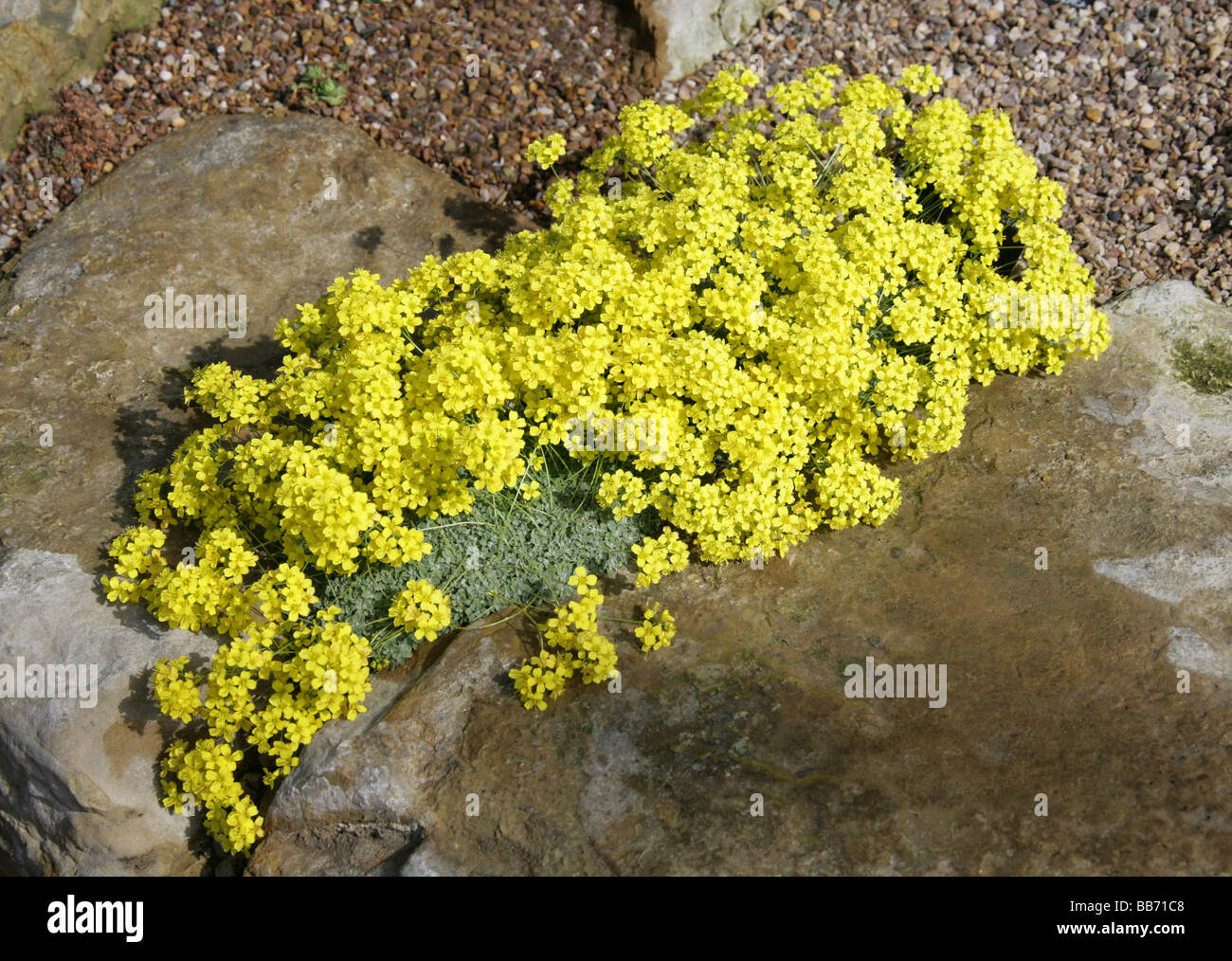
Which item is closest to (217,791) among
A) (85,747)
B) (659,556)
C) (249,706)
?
(249,706)

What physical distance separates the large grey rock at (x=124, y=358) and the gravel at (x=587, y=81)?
0.42 meters

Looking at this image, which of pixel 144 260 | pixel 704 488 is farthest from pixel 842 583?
pixel 144 260

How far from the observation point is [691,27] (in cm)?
775

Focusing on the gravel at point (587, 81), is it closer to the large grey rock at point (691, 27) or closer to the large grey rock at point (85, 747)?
the large grey rock at point (691, 27)

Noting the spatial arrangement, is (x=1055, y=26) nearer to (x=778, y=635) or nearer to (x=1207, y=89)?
(x=1207, y=89)

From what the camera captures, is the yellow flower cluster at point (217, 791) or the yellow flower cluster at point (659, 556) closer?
the yellow flower cluster at point (217, 791)

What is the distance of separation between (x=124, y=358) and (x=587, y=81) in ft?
12.6

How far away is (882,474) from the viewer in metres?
5.54

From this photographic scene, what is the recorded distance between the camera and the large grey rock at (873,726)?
3.95 m

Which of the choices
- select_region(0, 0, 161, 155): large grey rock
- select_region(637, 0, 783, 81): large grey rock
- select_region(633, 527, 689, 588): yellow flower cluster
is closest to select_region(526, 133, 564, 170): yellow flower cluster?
select_region(637, 0, 783, 81): large grey rock

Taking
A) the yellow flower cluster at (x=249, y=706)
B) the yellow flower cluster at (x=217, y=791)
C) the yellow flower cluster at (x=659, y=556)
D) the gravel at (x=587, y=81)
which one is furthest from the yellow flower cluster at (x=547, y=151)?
the yellow flower cluster at (x=217, y=791)

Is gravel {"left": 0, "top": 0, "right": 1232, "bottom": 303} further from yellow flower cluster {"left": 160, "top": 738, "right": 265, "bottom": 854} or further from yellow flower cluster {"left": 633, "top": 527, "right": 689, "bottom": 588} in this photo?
yellow flower cluster {"left": 160, "top": 738, "right": 265, "bottom": 854}

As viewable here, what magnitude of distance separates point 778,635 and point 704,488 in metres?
0.76

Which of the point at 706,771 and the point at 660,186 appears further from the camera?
the point at 660,186
